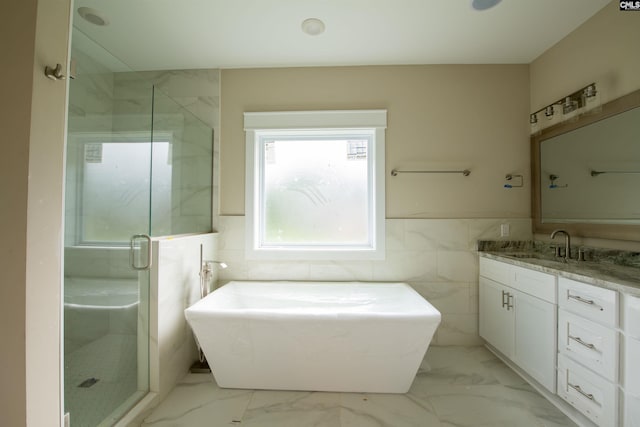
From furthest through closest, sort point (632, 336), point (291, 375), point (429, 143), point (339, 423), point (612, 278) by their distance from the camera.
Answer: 1. point (429, 143)
2. point (291, 375)
3. point (339, 423)
4. point (612, 278)
5. point (632, 336)

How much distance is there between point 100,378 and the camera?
1321 millimetres

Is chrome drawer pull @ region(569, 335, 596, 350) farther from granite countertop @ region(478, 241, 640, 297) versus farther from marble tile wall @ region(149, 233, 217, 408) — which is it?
marble tile wall @ region(149, 233, 217, 408)

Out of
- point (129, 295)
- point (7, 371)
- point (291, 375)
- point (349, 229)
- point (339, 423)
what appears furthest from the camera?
point (349, 229)

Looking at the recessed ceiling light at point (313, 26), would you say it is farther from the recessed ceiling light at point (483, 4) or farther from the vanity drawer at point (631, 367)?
the vanity drawer at point (631, 367)

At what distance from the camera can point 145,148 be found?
162 cm

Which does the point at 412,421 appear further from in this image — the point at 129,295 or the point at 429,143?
the point at 429,143

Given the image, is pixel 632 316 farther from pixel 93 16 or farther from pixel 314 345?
pixel 93 16

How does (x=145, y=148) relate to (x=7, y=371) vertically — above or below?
above

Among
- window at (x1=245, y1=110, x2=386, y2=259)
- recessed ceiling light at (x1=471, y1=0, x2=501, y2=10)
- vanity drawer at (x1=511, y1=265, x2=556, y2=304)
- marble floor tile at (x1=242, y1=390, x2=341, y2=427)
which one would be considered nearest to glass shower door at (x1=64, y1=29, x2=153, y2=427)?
marble floor tile at (x1=242, y1=390, x2=341, y2=427)

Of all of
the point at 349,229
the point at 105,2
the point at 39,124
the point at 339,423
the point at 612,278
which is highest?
the point at 105,2

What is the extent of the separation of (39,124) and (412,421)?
7.16 ft

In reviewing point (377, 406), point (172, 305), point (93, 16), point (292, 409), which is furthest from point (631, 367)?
point (93, 16)

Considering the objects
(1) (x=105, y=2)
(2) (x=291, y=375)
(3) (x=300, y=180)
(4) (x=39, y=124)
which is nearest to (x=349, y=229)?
(3) (x=300, y=180)

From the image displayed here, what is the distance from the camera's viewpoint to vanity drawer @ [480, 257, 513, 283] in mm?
1837
